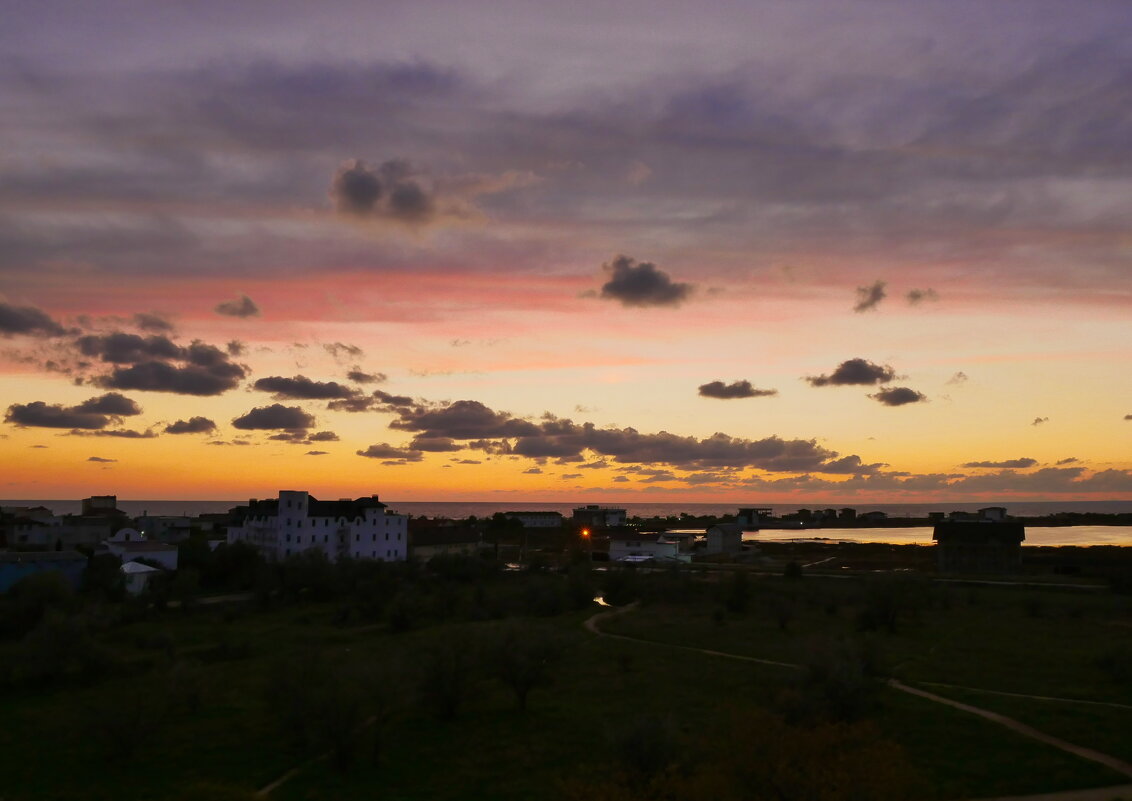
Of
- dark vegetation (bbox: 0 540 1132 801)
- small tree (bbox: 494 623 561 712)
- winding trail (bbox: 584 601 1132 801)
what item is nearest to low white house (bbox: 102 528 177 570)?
dark vegetation (bbox: 0 540 1132 801)

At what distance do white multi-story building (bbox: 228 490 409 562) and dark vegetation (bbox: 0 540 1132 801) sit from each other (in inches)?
1117

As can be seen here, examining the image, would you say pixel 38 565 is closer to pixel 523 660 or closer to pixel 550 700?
pixel 523 660

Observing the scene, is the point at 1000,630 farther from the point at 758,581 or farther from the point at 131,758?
the point at 131,758

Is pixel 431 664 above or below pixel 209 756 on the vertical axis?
above

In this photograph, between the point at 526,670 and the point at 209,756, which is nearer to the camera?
the point at 209,756

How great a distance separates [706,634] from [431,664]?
888 inches

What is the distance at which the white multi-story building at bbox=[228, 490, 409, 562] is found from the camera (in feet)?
312

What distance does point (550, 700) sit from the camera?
130 feet

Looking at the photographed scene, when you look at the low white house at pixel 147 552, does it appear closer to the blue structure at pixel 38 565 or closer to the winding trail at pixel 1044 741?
the blue structure at pixel 38 565

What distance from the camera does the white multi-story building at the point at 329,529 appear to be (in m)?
95.2

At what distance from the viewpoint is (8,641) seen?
5672cm

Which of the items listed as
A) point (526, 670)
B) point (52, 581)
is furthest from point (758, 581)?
point (52, 581)

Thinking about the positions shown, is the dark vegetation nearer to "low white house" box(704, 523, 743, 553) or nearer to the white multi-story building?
the white multi-story building

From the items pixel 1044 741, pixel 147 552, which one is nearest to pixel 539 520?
pixel 147 552
